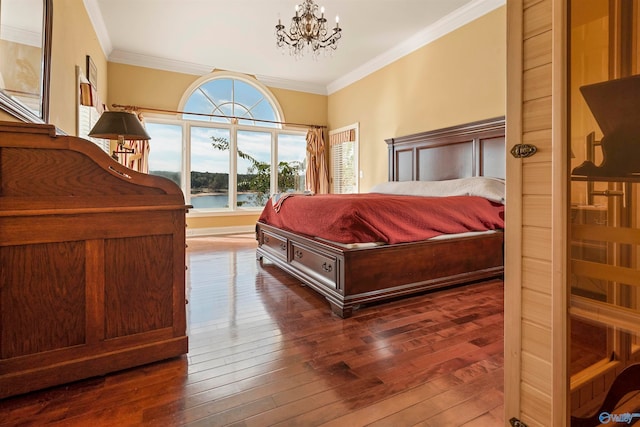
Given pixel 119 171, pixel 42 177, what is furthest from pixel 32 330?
pixel 119 171

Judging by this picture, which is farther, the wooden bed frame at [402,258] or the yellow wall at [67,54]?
the yellow wall at [67,54]

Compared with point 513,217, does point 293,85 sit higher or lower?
higher

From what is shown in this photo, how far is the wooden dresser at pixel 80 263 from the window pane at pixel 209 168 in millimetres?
4603

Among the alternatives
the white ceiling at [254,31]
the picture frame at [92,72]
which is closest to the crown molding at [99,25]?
the white ceiling at [254,31]

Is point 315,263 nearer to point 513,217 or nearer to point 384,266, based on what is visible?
point 384,266

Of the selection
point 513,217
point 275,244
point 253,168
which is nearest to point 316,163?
point 253,168

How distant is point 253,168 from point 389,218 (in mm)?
4507

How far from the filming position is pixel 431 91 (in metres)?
4.51

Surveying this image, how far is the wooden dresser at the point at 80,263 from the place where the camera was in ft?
4.14

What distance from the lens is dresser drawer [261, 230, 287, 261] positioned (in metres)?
3.11

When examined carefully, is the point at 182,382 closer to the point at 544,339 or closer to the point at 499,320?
the point at 544,339

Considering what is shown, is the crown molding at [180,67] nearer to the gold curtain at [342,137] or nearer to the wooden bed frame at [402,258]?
the gold curtain at [342,137]

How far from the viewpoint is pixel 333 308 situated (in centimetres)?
221

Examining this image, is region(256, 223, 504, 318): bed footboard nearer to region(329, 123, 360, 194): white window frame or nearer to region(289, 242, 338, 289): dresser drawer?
region(289, 242, 338, 289): dresser drawer
